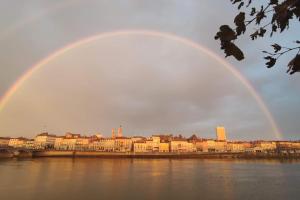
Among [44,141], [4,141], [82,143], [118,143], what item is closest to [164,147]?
[118,143]

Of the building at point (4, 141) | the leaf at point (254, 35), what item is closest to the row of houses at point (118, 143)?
the building at point (4, 141)

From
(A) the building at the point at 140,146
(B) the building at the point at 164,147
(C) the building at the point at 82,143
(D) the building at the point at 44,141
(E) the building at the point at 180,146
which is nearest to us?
(A) the building at the point at 140,146

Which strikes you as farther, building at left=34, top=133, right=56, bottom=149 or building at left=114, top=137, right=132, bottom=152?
building at left=34, top=133, right=56, bottom=149

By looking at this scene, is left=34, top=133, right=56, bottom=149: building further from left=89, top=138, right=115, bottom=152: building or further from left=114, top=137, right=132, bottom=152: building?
left=114, top=137, right=132, bottom=152: building

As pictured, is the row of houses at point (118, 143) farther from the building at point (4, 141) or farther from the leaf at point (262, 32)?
the leaf at point (262, 32)

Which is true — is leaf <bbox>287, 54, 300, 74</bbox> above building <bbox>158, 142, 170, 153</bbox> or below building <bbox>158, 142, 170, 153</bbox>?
below

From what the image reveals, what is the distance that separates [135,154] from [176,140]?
3548cm

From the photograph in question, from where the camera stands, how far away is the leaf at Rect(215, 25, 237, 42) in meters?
A: 2.70

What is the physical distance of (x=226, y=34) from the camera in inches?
107

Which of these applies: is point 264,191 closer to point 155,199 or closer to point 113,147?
point 155,199

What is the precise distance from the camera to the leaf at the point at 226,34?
270cm

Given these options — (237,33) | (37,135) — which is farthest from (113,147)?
(237,33)

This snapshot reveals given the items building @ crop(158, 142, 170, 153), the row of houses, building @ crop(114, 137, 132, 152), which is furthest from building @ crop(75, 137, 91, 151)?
building @ crop(158, 142, 170, 153)

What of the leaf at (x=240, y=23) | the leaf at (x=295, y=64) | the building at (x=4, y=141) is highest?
the building at (x=4, y=141)
